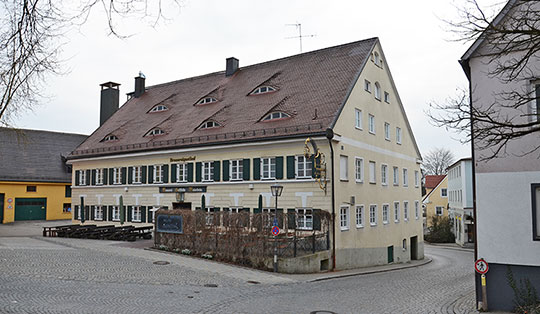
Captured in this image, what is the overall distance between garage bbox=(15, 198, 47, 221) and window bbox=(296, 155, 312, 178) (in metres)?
32.0

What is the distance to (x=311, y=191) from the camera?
882 inches

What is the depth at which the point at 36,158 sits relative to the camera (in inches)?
1831

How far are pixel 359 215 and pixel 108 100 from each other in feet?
97.8

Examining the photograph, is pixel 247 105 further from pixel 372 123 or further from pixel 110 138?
pixel 110 138

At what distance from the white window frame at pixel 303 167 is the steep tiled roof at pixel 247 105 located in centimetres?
121

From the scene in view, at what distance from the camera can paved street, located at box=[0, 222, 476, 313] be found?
11.6 meters

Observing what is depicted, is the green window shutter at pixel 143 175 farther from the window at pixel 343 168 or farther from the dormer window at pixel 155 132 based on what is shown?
the window at pixel 343 168

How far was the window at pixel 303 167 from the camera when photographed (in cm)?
2264

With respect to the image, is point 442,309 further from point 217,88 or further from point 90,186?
point 90,186

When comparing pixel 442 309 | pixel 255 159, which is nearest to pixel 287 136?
pixel 255 159

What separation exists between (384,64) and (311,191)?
12.2m

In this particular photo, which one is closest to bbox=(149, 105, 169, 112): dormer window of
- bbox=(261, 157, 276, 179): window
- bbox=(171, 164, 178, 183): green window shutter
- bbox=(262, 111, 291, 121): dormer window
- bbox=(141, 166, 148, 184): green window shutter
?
bbox=(141, 166, 148, 184): green window shutter

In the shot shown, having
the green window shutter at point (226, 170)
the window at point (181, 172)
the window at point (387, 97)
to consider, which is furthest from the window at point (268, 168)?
the window at point (387, 97)

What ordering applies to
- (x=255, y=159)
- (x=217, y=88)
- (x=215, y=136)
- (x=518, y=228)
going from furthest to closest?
(x=217, y=88)
(x=215, y=136)
(x=255, y=159)
(x=518, y=228)
